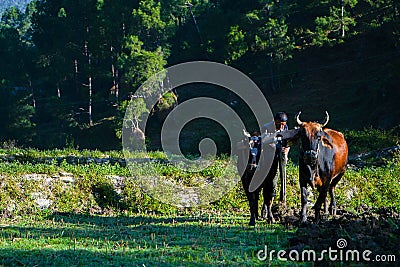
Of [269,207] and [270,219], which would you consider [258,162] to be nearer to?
[269,207]

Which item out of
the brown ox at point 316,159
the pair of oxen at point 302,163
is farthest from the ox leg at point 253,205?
the brown ox at point 316,159

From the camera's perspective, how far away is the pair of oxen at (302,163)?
11461mm

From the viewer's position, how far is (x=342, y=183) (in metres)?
A: 15.9

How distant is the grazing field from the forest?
24.2m

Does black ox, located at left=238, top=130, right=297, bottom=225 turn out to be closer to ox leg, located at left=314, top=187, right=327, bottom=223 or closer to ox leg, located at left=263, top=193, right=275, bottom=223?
ox leg, located at left=263, top=193, right=275, bottom=223

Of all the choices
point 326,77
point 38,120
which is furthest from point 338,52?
point 38,120

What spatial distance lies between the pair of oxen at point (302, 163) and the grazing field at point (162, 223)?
52 cm

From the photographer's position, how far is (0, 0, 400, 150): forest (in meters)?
45.1

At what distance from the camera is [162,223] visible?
12.6 metres

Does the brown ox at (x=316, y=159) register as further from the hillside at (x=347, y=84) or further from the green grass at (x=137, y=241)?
the hillside at (x=347, y=84)

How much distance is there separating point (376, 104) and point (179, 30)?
2718 centimetres

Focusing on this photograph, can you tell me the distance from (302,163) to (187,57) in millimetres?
44924

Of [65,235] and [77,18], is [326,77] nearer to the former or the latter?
[77,18]

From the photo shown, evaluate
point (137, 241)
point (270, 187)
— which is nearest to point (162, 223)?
point (270, 187)
